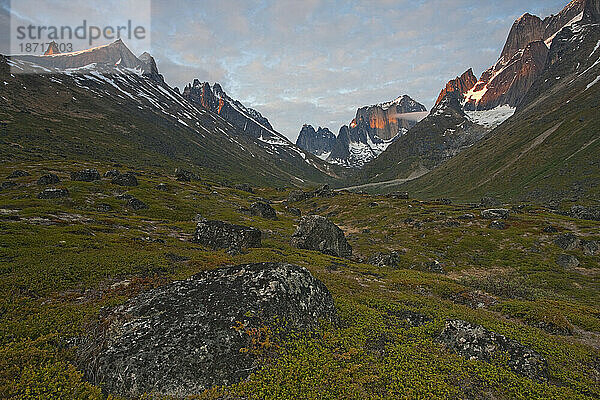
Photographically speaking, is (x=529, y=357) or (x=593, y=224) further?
(x=593, y=224)

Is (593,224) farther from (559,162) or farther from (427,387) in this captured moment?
(559,162)

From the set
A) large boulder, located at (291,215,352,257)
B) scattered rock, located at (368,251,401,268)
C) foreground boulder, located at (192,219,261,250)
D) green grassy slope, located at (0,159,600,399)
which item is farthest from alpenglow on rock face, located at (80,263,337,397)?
scattered rock, located at (368,251,401,268)

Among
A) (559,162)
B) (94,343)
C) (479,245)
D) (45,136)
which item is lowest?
(479,245)

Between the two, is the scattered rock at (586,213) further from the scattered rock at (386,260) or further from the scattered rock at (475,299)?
the scattered rock at (475,299)

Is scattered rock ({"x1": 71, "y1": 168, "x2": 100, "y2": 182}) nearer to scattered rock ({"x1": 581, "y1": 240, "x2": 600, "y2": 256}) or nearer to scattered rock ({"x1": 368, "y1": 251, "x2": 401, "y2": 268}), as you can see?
scattered rock ({"x1": 368, "y1": 251, "x2": 401, "y2": 268})

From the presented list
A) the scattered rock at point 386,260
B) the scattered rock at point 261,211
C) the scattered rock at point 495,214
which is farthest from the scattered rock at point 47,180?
the scattered rock at point 495,214

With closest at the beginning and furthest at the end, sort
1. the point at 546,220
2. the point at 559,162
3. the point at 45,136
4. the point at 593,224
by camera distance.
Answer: the point at 593,224 < the point at 546,220 < the point at 559,162 < the point at 45,136

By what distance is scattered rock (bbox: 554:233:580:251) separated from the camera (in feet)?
156

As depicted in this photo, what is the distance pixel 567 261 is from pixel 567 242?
25.1 ft

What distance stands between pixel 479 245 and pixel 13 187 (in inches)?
4126

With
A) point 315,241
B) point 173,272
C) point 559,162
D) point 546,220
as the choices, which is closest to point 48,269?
point 173,272

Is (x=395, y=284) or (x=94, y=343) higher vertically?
(x=94, y=343)

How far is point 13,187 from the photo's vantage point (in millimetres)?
58312

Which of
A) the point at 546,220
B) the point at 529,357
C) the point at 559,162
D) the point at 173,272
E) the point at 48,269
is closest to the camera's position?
the point at 529,357
